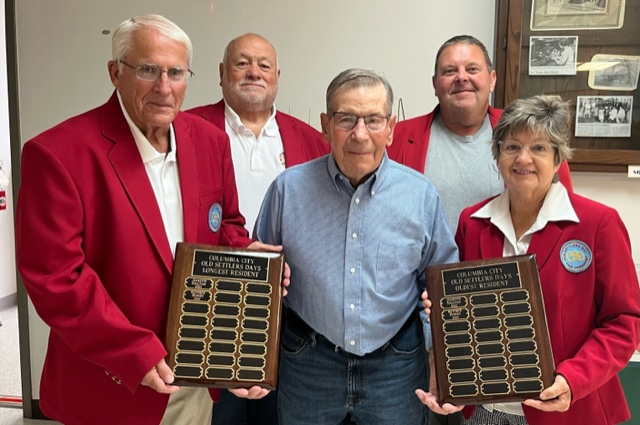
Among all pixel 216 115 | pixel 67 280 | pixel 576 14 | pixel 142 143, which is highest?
pixel 576 14

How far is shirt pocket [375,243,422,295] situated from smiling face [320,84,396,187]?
0.22 meters

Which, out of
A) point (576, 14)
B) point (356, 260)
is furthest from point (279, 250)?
point (576, 14)

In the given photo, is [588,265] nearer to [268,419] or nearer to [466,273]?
[466,273]

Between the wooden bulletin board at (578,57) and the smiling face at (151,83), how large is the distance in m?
1.69

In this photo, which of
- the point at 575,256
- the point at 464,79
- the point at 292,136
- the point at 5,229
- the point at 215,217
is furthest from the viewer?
the point at 5,229

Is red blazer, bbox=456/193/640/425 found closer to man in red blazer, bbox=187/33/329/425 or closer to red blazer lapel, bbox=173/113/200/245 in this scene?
red blazer lapel, bbox=173/113/200/245

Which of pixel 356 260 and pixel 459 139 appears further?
pixel 459 139

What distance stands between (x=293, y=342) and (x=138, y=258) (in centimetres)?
51

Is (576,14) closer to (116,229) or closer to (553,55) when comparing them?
(553,55)

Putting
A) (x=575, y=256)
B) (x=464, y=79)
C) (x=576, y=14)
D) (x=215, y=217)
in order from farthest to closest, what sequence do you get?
(x=576, y=14), (x=464, y=79), (x=215, y=217), (x=575, y=256)

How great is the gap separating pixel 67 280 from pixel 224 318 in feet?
1.33

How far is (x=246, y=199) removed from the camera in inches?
88.4

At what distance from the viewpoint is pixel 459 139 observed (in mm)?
2189

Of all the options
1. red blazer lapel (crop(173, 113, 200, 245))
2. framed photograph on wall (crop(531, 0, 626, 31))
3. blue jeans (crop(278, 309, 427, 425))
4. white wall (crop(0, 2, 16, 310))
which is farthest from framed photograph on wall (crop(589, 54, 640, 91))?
white wall (crop(0, 2, 16, 310))
